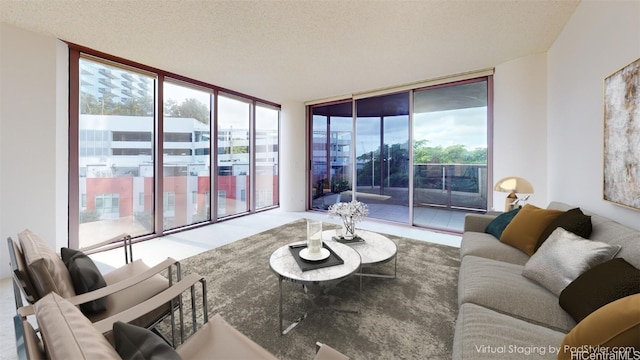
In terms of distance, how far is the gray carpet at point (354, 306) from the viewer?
1.60 m

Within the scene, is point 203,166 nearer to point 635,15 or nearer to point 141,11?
point 141,11

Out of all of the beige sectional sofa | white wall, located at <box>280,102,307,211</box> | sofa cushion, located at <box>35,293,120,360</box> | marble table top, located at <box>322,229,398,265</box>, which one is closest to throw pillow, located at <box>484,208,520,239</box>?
the beige sectional sofa

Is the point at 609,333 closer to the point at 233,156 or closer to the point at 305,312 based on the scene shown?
the point at 305,312

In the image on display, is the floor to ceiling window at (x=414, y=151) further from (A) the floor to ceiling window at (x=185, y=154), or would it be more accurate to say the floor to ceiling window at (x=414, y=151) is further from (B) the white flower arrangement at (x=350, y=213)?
(A) the floor to ceiling window at (x=185, y=154)

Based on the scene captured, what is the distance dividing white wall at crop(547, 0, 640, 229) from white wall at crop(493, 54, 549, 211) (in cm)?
23

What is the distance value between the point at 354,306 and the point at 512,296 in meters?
1.13

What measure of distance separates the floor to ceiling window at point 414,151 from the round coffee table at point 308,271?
3.03 meters

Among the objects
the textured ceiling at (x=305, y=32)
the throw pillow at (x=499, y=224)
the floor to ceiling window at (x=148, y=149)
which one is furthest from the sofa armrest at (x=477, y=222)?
the floor to ceiling window at (x=148, y=149)

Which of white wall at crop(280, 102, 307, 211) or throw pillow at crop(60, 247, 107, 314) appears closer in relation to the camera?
throw pillow at crop(60, 247, 107, 314)

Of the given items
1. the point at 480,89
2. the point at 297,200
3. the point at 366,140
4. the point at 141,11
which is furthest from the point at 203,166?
the point at 480,89

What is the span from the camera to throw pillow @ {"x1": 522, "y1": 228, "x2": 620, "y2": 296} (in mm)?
1334

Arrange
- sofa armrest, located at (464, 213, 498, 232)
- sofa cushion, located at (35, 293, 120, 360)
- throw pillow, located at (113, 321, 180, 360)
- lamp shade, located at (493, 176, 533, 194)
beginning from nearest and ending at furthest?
sofa cushion, located at (35, 293, 120, 360)
throw pillow, located at (113, 321, 180, 360)
sofa armrest, located at (464, 213, 498, 232)
lamp shade, located at (493, 176, 533, 194)

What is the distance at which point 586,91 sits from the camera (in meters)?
2.20

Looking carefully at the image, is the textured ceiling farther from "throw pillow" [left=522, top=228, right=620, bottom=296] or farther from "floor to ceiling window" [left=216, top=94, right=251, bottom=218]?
"throw pillow" [left=522, top=228, right=620, bottom=296]
